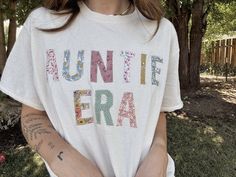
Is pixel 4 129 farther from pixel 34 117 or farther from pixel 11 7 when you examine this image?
pixel 34 117

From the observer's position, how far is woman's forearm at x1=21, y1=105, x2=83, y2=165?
4.71 feet

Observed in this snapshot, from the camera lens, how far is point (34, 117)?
5.09ft

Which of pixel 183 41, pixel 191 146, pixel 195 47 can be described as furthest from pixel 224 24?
pixel 191 146

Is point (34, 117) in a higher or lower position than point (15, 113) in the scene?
higher

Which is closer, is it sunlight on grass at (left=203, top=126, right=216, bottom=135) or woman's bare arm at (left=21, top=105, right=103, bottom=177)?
woman's bare arm at (left=21, top=105, right=103, bottom=177)

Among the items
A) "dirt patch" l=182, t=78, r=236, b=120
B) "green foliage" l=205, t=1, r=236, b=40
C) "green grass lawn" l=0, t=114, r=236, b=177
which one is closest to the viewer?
"green grass lawn" l=0, t=114, r=236, b=177

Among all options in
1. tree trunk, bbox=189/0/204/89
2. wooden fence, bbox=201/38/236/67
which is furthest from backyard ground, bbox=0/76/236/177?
wooden fence, bbox=201/38/236/67

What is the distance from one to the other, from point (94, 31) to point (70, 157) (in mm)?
431

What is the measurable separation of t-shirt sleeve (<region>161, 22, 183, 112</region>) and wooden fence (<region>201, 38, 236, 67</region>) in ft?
46.4

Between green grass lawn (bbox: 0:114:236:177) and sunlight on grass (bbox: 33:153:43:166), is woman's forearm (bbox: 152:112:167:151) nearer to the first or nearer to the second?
green grass lawn (bbox: 0:114:236:177)

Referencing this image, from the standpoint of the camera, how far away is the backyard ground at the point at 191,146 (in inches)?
201

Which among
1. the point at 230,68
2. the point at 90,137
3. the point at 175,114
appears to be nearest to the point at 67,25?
the point at 90,137

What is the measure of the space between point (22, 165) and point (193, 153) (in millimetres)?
2111

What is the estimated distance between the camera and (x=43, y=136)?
1.51m
